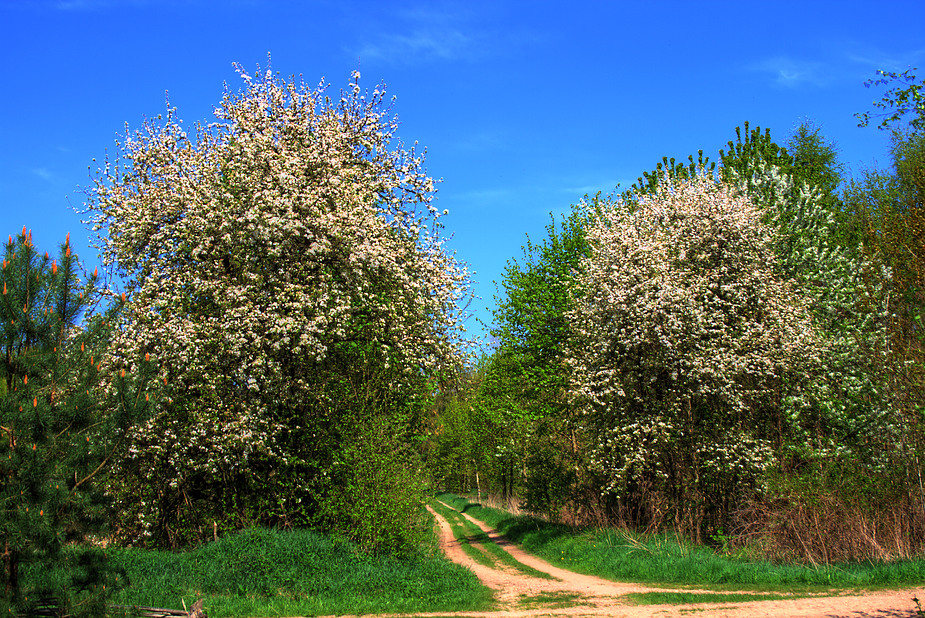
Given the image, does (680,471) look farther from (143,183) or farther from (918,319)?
(143,183)

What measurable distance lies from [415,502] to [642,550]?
6.82m

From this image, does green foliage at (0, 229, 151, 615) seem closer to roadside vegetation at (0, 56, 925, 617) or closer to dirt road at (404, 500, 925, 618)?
roadside vegetation at (0, 56, 925, 617)

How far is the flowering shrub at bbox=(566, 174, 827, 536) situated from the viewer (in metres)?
19.7

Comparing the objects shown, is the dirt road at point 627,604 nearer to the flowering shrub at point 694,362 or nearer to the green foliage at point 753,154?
the flowering shrub at point 694,362

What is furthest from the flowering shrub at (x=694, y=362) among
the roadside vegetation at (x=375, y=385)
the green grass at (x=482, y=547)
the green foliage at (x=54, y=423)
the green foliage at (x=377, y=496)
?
the green foliage at (x=54, y=423)

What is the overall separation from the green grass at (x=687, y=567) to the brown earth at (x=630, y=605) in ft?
2.63

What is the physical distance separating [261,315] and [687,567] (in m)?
11.7

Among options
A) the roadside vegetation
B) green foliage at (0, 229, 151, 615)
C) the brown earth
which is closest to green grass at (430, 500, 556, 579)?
the roadside vegetation

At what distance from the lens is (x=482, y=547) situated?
85.4ft

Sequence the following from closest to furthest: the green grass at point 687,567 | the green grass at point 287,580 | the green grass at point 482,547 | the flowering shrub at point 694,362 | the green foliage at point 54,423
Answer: the green foliage at point 54,423 < the green grass at point 287,580 < the green grass at point 687,567 < the flowering shrub at point 694,362 < the green grass at point 482,547

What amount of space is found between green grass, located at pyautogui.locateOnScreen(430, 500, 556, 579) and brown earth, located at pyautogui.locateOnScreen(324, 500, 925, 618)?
91.7 inches

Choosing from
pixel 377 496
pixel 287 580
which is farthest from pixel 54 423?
pixel 377 496

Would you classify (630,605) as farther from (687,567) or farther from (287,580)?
(287,580)

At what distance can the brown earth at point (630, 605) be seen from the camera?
37.8ft
